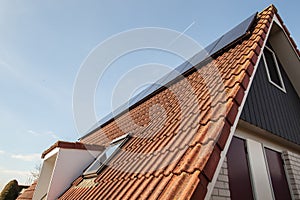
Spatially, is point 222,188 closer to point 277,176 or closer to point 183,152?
point 183,152

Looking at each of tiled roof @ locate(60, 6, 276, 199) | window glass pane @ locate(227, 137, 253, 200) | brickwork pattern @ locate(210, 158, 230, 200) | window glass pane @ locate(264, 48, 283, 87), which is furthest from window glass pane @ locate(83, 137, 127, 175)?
window glass pane @ locate(264, 48, 283, 87)

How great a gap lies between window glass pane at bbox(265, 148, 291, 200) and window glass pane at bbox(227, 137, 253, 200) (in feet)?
3.09

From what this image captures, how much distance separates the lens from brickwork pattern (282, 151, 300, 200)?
13.7 feet

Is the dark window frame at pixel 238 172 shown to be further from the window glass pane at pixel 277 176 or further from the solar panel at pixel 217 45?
the solar panel at pixel 217 45

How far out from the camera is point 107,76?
5.90 meters

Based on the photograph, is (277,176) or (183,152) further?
(277,176)

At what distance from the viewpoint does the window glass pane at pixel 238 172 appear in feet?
9.99

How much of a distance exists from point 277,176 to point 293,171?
581 mm

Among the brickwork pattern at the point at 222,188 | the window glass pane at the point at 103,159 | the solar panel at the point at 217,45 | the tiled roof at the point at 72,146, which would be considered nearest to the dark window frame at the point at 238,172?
the brickwork pattern at the point at 222,188

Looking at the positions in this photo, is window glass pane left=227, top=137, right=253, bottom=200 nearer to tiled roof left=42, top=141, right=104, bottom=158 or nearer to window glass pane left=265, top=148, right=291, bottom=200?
window glass pane left=265, top=148, right=291, bottom=200

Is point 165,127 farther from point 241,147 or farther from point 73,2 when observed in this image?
point 73,2

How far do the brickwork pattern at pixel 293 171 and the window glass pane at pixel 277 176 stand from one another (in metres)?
0.13

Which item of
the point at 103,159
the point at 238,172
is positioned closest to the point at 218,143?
the point at 238,172

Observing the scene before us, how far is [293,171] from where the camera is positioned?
14.2ft
